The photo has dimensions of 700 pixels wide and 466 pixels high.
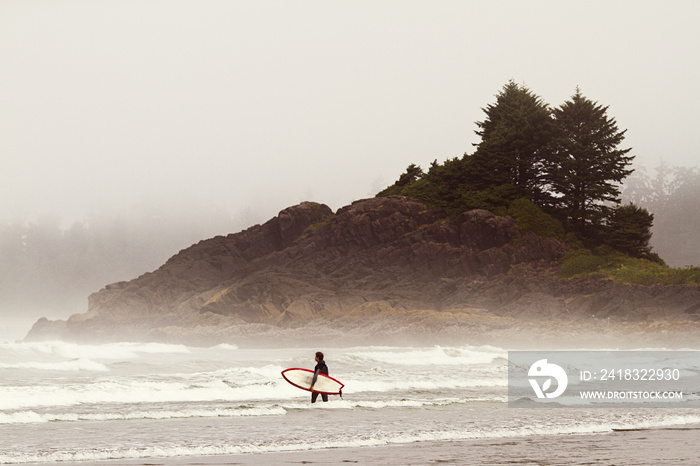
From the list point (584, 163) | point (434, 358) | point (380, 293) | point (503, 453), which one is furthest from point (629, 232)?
point (503, 453)

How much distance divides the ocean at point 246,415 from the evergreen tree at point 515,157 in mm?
49630

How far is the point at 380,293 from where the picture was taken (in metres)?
65.8

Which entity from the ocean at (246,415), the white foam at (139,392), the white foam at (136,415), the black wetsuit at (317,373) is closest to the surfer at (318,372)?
the black wetsuit at (317,373)

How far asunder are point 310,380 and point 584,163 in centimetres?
5965

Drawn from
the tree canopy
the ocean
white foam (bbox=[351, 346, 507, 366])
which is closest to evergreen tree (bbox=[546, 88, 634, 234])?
the tree canopy

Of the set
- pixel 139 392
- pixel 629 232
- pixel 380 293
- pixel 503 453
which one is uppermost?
pixel 629 232

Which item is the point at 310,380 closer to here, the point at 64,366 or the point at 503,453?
the point at 503,453

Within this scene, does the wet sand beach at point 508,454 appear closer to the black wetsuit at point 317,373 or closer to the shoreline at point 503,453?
the shoreline at point 503,453

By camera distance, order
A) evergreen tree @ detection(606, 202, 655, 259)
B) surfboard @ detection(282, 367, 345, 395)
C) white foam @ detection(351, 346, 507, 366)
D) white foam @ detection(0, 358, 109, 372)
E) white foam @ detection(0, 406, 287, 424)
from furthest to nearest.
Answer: evergreen tree @ detection(606, 202, 655, 259), white foam @ detection(351, 346, 507, 366), white foam @ detection(0, 358, 109, 372), surfboard @ detection(282, 367, 345, 395), white foam @ detection(0, 406, 287, 424)

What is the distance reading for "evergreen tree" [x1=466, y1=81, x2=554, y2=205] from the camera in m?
76.1

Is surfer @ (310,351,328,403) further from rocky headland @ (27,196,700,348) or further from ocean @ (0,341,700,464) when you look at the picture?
rocky headland @ (27,196,700,348)

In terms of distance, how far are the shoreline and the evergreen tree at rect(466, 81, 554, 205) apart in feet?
204

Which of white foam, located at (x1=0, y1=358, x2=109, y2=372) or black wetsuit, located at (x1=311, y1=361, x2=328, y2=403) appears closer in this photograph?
black wetsuit, located at (x1=311, y1=361, x2=328, y2=403)

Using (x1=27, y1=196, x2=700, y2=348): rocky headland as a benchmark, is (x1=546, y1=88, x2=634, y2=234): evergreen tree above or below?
above
